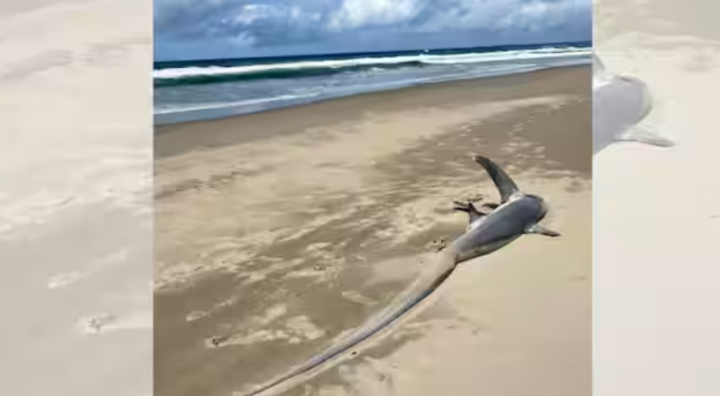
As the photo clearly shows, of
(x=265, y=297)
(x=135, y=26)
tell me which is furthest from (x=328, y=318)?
(x=135, y=26)

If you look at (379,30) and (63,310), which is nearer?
(63,310)

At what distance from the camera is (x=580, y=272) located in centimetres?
150

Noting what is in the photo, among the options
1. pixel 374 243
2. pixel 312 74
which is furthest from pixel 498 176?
pixel 312 74

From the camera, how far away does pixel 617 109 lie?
5.04 feet

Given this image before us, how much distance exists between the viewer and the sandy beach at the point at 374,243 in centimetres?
137

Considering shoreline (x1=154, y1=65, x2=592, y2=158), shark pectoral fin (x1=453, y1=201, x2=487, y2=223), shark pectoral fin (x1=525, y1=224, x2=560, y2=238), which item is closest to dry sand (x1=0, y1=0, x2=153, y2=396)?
shoreline (x1=154, y1=65, x2=592, y2=158)

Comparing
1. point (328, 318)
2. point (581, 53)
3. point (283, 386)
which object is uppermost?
point (581, 53)

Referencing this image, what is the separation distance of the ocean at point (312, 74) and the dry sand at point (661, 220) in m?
0.16

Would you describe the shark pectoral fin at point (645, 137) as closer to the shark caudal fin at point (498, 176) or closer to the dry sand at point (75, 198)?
the shark caudal fin at point (498, 176)

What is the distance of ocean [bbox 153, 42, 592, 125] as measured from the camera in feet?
4.55

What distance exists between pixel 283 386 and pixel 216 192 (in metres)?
0.37

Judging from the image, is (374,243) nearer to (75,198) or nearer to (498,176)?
(498,176)

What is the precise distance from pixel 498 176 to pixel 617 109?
289 mm

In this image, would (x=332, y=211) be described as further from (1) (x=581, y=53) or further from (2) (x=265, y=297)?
(1) (x=581, y=53)
